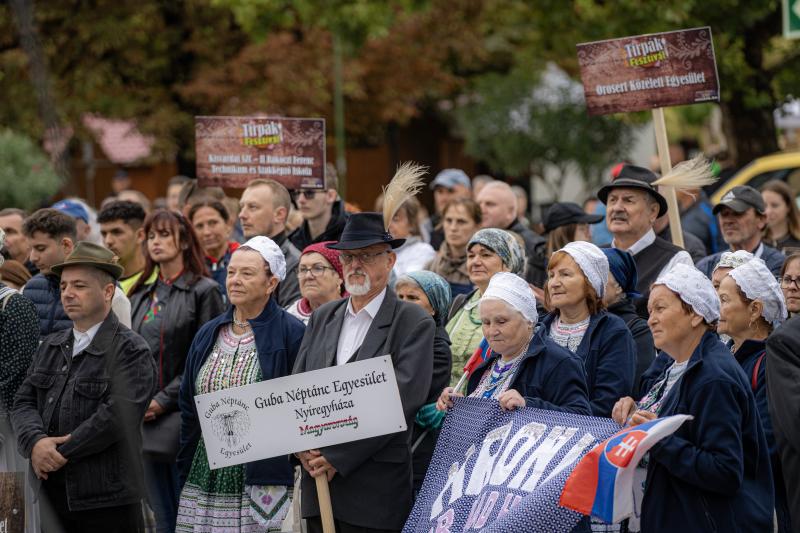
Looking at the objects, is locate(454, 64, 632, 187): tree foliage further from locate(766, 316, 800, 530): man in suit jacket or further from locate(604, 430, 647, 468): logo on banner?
locate(604, 430, 647, 468): logo on banner

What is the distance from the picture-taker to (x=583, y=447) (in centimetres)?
498

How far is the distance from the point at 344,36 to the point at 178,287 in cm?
1113

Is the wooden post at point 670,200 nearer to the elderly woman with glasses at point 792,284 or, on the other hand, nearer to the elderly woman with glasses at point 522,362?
the elderly woman with glasses at point 792,284

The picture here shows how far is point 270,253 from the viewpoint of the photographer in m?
6.46

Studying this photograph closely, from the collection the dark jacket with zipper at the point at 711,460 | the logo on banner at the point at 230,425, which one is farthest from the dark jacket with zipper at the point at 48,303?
the dark jacket with zipper at the point at 711,460

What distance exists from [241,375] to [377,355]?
91cm

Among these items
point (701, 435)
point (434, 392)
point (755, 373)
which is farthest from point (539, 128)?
point (701, 435)

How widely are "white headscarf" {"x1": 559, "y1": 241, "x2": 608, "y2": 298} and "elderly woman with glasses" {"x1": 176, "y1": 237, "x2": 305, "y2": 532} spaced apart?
1.52m

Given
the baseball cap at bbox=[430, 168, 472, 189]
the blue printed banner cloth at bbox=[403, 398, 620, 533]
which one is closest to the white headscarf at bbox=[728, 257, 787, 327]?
the blue printed banner cloth at bbox=[403, 398, 620, 533]

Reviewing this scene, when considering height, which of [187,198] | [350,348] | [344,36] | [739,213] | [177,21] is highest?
[177,21]

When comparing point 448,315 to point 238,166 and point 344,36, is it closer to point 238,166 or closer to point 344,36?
point 238,166

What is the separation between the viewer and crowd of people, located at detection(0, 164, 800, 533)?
497cm

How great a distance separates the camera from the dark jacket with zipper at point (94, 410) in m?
6.28

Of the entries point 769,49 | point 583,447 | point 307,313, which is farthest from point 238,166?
point 769,49
